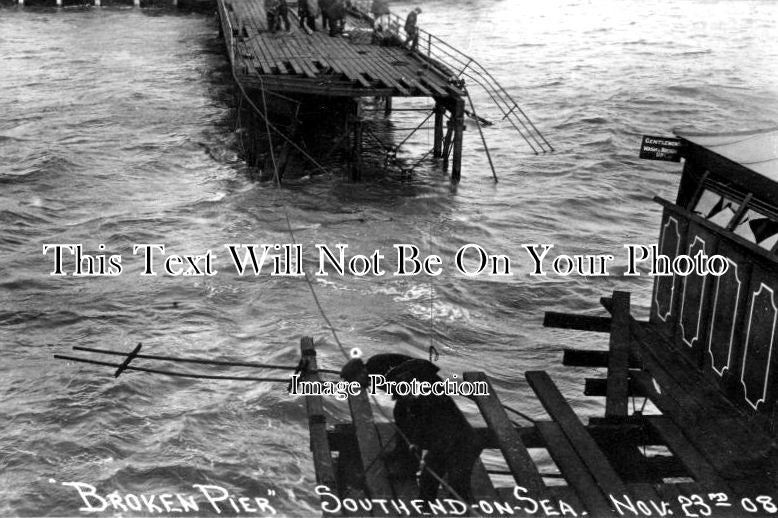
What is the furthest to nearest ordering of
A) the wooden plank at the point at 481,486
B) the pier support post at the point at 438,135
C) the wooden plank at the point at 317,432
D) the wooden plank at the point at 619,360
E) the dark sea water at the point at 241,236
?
the pier support post at the point at 438,135 → the dark sea water at the point at 241,236 → the wooden plank at the point at 619,360 → the wooden plank at the point at 317,432 → the wooden plank at the point at 481,486

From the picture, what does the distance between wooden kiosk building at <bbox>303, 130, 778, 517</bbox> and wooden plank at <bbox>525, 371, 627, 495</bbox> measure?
18 millimetres

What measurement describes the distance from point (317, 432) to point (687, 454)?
359 centimetres

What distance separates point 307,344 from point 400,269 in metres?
11.7

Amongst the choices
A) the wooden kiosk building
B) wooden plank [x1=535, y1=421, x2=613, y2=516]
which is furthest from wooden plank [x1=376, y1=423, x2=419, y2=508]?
wooden plank [x1=535, y1=421, x2=613, y2=516]

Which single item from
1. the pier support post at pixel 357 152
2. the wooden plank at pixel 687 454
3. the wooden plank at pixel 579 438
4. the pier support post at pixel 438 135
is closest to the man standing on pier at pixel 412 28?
the pier support post at pixel 438 135

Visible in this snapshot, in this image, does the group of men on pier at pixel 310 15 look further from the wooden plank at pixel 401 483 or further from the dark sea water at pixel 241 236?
the wooden plank at pixel 401 483

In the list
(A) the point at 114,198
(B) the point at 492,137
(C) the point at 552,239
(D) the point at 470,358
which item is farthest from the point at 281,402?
(B) the point at 492,137

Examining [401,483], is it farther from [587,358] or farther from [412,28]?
[412,28]

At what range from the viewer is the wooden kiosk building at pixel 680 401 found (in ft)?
23.5

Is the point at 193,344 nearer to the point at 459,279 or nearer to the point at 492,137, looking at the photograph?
the point at 459,279

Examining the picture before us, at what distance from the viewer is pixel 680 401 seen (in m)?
8.71

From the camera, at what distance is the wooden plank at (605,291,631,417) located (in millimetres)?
9547

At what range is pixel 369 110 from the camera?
42625 millimetres

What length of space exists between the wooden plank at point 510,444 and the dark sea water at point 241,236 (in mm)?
5243
